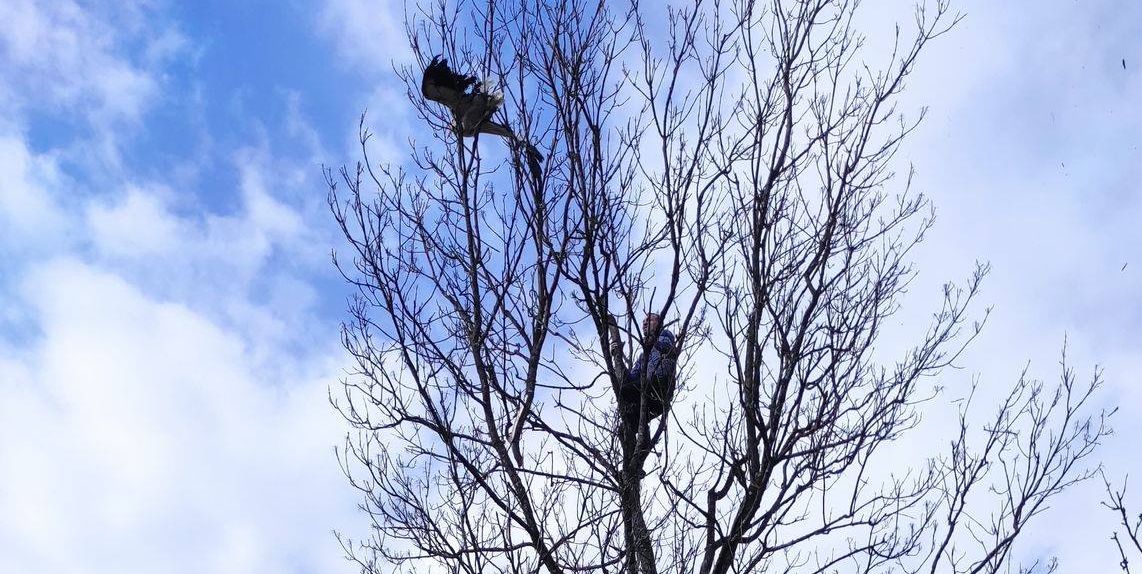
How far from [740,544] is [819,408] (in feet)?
2.17

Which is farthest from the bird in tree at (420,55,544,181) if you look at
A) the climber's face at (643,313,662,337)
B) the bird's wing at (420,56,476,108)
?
the climber's face at (643,313,662,337)

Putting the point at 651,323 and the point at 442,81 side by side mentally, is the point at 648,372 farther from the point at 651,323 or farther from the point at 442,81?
the point at 442,81

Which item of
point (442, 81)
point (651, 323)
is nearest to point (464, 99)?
point (442, 81)

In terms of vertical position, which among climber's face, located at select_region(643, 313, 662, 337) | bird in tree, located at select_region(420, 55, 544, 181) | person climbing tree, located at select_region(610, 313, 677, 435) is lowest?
person climbing tree, located at select_region(610, 313, 677, 435)

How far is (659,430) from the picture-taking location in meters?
4.99

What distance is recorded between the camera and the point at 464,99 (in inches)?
231

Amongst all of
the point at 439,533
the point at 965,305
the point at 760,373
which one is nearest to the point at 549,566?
the point at 439,533

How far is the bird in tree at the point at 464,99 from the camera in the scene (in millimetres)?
5863

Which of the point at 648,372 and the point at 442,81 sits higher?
the point at 442,81

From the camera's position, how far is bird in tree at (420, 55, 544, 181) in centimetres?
586

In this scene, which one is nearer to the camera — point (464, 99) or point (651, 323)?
point (651, 323)

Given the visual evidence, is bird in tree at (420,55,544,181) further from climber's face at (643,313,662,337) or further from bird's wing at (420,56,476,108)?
climber's face at (643,313,662,337)

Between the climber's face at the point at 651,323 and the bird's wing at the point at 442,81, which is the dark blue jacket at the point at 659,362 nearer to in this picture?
the climber's face at the point at 651,323

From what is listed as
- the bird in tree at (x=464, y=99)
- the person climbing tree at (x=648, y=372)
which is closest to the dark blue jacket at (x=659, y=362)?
the person climbing tree at (x=648, y=372)
